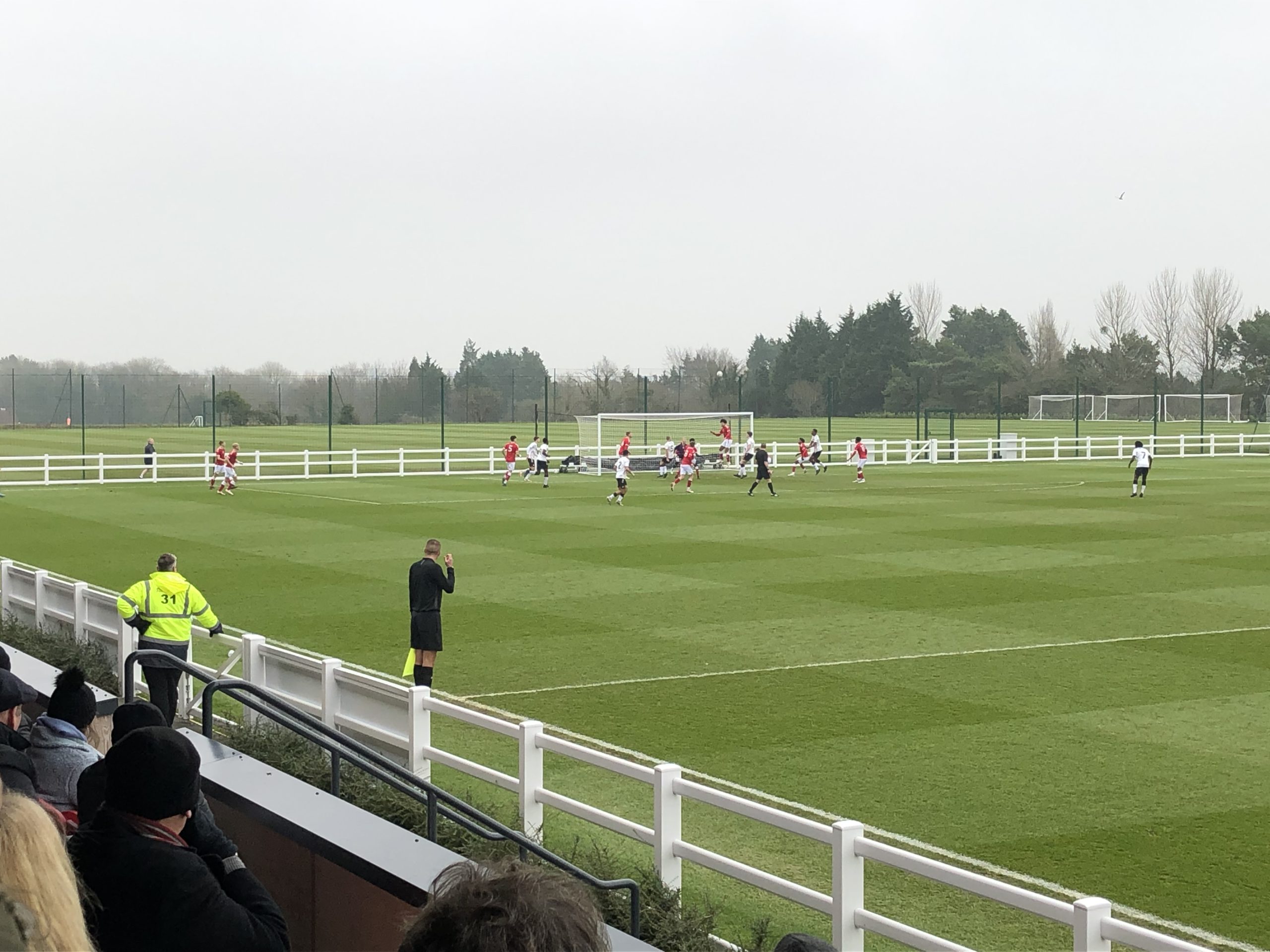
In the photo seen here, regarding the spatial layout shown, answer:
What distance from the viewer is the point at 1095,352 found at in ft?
350

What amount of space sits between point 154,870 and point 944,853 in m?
6.13

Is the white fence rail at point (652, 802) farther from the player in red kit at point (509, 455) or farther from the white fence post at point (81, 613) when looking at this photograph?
the player in red kit at point (509, 455)

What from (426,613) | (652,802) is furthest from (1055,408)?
(652,802)

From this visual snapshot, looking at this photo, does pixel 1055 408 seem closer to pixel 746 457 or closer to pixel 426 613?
pixel 746 457

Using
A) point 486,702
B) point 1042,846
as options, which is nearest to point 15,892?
point 1042,846

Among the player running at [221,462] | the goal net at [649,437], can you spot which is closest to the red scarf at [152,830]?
the player running at [221,462]

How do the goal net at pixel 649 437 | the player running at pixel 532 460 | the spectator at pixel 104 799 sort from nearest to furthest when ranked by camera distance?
the spectator at pixel 104 799 → the player running at pixel 532 460 → the goal net at pixel 649 437

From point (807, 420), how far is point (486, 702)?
83472 mm

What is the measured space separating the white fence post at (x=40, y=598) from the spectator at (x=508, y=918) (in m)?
14.5

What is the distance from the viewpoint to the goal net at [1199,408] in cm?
8869

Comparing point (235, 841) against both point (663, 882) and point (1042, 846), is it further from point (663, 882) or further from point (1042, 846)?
point (1042, 846)

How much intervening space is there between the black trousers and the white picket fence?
1285 inches

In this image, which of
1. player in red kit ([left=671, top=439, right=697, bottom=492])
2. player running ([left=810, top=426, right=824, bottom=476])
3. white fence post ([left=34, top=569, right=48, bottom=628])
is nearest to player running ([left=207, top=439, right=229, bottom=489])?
player in red kit ([left=671, top=439, right=697, bottom=492])

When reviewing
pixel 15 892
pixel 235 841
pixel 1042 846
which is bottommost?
pixel 1042 846
